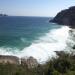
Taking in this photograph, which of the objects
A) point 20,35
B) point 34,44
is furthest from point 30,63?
point 20,35

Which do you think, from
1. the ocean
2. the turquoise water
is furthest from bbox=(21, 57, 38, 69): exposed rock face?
the turquoise water

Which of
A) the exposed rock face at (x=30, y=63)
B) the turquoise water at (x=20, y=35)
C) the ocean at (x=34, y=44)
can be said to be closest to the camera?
the exposed rock face at (x=30, y=63)

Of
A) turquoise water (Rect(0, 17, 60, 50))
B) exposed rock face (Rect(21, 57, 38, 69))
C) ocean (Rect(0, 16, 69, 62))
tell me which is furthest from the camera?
turquoise water (Rect(0, 17, 60, 50))

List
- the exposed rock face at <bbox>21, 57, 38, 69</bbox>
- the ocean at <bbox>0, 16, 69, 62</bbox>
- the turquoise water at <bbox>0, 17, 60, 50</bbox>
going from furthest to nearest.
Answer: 1. the turquoise water at <bbox>0, 17, 60, 50</bbox>
2. the ocean at <bbox>0, 16, 69, 62</bbox>
3. the exposed rock face at <bbox>21, 57, 38, 69</bbox>

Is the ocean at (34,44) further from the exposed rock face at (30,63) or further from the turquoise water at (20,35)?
the exposed rock face at (30,63)

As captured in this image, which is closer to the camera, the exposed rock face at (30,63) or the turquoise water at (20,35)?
the exposed rock face at (30,63)

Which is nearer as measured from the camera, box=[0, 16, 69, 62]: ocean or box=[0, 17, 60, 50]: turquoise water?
box=[0, 16, 69, 62]: ocean

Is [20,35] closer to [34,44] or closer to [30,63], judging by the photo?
[34,44]

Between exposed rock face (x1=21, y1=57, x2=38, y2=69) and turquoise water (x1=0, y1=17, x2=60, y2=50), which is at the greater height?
exposed rock face (x1=21, y1=57, x2=38, y2=69)

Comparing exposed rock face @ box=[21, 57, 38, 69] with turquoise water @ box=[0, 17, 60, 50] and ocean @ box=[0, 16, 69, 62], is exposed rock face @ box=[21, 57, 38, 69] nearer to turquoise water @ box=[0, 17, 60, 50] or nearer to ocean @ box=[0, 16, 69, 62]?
ocean @ box=[0, 16, 69, 62]

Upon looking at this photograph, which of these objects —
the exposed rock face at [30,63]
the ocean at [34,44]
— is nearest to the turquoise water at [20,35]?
the ocean at [34,44]

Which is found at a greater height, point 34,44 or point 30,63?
point 30,63

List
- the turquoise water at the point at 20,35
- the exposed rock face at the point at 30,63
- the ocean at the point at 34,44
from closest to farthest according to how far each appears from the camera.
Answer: the exposed rock face at the point at 30,63
the ocean at the point at 34,44
the turquoise water at the point at 20,35
